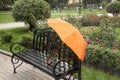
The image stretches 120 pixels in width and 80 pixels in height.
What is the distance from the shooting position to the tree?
11336 millimetres

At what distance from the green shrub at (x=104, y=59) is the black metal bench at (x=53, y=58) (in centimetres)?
65

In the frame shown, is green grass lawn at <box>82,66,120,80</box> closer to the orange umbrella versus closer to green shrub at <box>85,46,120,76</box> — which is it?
green shrub at <box>85,46,120,76</box>

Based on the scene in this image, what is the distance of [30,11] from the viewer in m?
11.3

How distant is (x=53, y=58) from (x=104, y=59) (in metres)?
1.30

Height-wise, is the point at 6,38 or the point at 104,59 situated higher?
the point at 104,59

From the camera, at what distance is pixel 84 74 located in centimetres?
580

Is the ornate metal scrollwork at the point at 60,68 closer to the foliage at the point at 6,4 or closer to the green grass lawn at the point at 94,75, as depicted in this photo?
the green grass lawn at the point at 94,75

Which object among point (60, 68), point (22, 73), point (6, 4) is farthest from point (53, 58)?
point (6, 4)

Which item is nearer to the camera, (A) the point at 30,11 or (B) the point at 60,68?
(B) the point at 60,68

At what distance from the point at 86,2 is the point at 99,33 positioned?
41.2 metres

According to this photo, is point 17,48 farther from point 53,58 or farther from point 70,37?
point 70,37

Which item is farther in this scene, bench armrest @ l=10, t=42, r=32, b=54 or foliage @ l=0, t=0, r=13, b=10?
foliage @ l=0, t=0, r=13, b=10

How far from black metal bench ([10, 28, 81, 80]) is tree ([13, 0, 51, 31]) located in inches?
199

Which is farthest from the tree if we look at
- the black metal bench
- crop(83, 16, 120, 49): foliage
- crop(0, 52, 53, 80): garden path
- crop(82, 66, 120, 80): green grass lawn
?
crop(82, 66, 120, 80): green grass lawn
